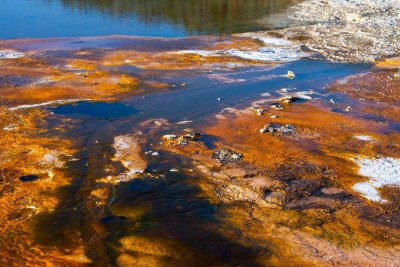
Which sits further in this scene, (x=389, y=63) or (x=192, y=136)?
(x=389, y=63)

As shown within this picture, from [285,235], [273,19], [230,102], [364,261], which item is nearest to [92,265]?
[285,235]

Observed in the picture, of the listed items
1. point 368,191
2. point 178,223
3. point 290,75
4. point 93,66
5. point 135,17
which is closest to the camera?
point 178,223

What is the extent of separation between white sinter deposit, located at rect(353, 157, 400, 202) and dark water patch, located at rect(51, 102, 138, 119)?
6.35 meters

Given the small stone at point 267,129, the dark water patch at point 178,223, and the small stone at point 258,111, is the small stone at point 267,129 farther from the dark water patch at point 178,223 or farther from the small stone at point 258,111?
the dark water patch at point 178,223

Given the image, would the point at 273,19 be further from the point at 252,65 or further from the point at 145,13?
the point at 252,65

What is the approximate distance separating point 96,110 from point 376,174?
7561mm

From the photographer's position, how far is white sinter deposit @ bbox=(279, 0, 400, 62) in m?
20.7

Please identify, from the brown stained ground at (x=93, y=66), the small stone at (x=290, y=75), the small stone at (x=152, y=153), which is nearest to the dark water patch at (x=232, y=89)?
the small stone at (x=290, y=75)

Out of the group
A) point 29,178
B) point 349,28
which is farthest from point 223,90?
point 349,28

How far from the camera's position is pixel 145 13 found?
29984mm

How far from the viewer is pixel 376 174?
32.4 feet

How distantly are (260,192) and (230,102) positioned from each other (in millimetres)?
5524

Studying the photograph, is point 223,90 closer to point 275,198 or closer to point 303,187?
point 303,187

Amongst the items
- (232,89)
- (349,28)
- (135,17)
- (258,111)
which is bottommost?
(258,111)
